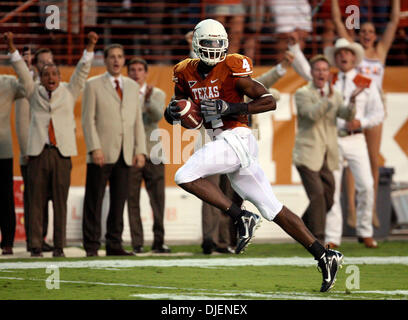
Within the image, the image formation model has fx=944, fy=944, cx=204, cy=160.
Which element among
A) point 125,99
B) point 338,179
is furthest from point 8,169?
point 338,179

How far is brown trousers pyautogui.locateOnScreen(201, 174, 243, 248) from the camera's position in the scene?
32.9 ft

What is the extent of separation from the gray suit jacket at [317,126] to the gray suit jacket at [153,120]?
5.02 feet

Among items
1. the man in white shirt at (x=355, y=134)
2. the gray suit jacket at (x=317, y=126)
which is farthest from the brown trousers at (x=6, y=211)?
the man in white shirt at (x=355, y=134)

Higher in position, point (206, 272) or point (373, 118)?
point (373, 118)

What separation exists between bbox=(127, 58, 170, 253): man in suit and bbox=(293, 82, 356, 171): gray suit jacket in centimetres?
155

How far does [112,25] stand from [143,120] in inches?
101

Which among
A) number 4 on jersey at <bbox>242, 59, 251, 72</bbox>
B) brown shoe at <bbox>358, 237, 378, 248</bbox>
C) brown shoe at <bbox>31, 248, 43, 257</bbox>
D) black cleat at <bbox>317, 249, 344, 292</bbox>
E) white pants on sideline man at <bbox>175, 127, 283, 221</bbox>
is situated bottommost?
brown shoe at <bbox>358, 237, 378, 248</bbox>

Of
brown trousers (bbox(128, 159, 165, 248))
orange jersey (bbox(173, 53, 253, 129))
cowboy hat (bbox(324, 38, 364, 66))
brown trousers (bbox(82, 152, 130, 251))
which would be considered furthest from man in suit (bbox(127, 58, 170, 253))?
orange jersey (bbox(173, 53, 253, 129))

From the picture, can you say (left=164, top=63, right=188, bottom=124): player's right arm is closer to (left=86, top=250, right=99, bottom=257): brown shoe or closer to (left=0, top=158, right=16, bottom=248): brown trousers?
(left=86, top=250, right=99, bottom=257): brown shoe

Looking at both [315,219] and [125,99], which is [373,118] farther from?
[125,99]

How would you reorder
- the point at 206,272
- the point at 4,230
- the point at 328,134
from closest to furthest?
the point at 206,272 → the point at 4,230 → the point at 328,134

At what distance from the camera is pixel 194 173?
22.3 ft

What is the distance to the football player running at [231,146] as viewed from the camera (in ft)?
22.2

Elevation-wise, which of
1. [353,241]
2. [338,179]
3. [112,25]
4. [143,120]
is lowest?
[353,241]
